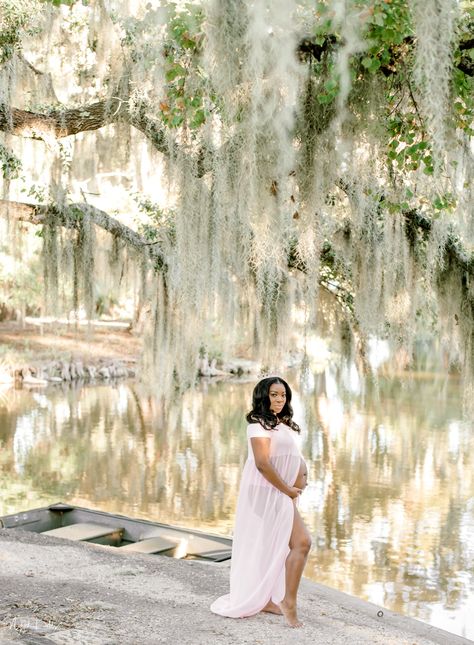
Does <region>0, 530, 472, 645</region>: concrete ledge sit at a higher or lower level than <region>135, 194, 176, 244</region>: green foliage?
lower

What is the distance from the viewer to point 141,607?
4.68 metres

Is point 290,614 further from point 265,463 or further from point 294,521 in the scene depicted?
point 265,463

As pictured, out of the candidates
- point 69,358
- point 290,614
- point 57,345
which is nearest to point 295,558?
point 290,614

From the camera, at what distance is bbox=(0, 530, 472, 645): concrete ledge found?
411 centimetres

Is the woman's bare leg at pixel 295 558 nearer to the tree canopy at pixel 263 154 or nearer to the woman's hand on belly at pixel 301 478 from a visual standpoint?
the woman's hand on belly at pixel 301 478

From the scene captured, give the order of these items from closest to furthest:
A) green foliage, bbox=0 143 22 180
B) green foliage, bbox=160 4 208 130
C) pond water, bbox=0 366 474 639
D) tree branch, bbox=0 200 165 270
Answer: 1. green foliage, bbox=160 4 208 130
2. green foliage, bbox=0 143 22 180
3. tree branch, bbox=0 200 165 270
4. pond water, bbox=0 366 474 639

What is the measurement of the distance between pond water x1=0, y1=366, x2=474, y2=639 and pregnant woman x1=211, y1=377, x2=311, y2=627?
2.70m

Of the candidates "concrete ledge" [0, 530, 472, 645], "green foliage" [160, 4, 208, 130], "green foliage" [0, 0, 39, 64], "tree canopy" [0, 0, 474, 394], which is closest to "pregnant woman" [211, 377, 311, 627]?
"concrete ledge" [0, 530, 472, 645]

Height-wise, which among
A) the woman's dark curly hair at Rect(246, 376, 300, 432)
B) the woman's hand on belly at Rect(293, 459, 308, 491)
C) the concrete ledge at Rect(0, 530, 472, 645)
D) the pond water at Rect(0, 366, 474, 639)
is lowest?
the pond water at Rect(0, 366, 474, 639)

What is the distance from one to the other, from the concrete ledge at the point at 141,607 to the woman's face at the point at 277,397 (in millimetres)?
1038

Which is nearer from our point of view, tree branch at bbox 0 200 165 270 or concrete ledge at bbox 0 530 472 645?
concrete ledge at bbox 0 530 472 645

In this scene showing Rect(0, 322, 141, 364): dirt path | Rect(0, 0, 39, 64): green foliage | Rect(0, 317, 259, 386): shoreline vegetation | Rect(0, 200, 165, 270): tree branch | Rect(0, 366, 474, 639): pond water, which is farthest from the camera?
Rect(0, 322, 141, 364): dirt path

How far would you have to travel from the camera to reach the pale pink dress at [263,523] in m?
4.26

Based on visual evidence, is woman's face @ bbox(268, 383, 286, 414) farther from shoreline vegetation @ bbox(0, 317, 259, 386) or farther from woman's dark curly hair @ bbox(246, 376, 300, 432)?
shoreline vegetation @ bbox(0, 317, 259, 386)
